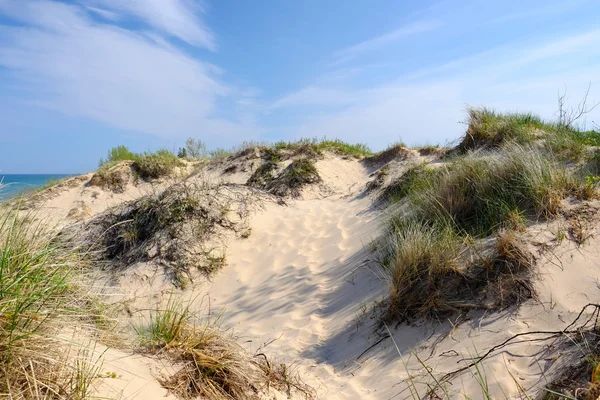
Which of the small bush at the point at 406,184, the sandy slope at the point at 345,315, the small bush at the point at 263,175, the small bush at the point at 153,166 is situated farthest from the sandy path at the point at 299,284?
the small bush at the point at 153,166

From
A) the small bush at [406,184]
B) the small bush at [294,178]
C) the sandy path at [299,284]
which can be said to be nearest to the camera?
the sandy path at [299,284]

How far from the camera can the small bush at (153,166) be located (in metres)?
13.8

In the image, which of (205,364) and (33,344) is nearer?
(33,344)

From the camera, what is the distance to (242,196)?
800cm

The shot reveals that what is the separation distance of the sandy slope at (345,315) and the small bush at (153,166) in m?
7.11

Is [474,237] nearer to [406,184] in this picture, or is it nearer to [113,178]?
[406,184]

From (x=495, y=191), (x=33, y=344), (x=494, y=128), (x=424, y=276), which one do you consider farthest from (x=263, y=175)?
(x=33, y=344)

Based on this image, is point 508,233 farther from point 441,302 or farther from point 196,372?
point 196,372

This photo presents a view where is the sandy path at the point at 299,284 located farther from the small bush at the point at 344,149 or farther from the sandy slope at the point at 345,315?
the small bush at the point at 344,149

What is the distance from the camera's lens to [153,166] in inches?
540

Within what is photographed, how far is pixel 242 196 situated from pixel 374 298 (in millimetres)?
4027

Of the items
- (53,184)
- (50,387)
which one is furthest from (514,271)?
(53,184)

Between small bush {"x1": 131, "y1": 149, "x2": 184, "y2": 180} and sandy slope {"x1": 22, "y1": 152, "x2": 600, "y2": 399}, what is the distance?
7113mm

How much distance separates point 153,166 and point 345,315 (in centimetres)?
1075
